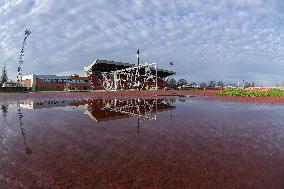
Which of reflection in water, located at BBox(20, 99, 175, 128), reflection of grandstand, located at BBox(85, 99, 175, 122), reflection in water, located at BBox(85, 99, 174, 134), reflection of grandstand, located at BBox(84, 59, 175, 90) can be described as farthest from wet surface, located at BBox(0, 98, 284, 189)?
reflection of grandstand, located at BBox(84, 59, 175, 90)

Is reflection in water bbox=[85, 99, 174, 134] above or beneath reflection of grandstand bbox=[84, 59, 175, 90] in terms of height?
beneath

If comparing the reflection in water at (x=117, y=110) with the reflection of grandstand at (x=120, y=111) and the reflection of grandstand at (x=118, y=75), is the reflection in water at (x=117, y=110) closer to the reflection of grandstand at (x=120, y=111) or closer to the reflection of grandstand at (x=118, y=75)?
the reflection of grandstand at (x=120, y=111)

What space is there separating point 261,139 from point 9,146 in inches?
309

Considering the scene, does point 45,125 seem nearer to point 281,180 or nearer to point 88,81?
point 281,180

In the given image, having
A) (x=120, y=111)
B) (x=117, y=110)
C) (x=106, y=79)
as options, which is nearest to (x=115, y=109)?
(x=117, y=110)

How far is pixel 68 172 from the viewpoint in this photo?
17.5ft

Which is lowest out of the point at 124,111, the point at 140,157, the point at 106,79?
the point at 140,157

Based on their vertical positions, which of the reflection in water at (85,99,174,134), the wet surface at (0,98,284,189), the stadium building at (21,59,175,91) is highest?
the stadium building at (21,59,175,91)

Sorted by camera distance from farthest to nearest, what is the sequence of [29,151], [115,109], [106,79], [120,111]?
1. [106,79]
2. [115,109]
3. [120,111]
4. [29,151]

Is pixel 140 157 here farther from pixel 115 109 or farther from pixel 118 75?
pixel 118 75

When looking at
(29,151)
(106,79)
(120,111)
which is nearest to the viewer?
(29,151)

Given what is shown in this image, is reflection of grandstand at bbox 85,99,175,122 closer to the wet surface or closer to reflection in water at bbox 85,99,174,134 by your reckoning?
reflection in water at bbox 85,99,174,134

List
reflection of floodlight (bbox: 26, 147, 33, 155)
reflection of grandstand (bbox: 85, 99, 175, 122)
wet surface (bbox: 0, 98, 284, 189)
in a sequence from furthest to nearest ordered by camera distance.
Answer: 1. reflection of grandstand (bbox: 85, 99, 175, 122)
2. reflection of floodlight (bbox: 26, 147, 33, 155)
3. wet surface (bbox: 0, 98, 284, 189)

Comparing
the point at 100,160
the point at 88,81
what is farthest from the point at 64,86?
the point at 100,160
